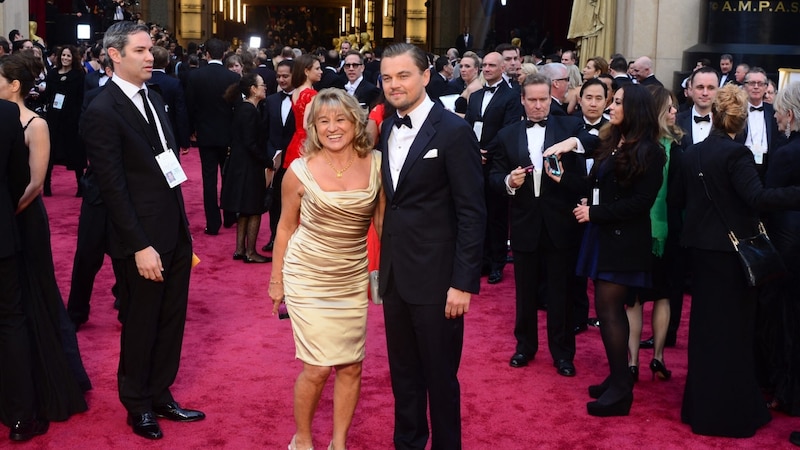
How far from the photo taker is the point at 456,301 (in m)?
4.00

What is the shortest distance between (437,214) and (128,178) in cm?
143

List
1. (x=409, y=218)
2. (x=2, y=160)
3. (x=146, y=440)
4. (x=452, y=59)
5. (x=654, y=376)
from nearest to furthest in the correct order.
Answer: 1. (x=409, y=218)
2. (x=2, y=160)
3. (x=146, y=440)
4. (x=654, y=376)
5. (x=452, y=59)

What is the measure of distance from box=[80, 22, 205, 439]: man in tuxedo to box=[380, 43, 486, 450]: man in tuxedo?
3.52 feet

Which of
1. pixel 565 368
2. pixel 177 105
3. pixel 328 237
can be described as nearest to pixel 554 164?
pixel 565 368

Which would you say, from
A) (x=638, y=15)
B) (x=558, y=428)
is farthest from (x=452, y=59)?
(x=558, y=428)

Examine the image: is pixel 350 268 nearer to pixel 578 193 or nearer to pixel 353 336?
pixel 353 336

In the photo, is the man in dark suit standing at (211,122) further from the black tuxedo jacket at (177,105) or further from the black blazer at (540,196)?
the black blazer at (540,196)

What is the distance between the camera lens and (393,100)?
4047mm

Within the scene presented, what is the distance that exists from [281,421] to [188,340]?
5.25ft

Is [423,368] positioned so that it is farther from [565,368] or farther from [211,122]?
[211,122]

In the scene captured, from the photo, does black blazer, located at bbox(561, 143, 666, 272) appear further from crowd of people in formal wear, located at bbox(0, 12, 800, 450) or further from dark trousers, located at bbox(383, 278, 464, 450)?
dark trousers, located at bbox(383, 278, 464, 450)

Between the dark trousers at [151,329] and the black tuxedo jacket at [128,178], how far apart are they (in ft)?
0.42

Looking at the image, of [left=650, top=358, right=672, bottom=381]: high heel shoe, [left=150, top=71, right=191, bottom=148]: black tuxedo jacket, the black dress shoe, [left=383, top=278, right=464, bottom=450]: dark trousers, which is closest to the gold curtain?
[left=150, top=71, right=191, bottom=148]: black tuxedo jacket

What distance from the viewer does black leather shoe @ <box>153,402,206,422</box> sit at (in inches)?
195
